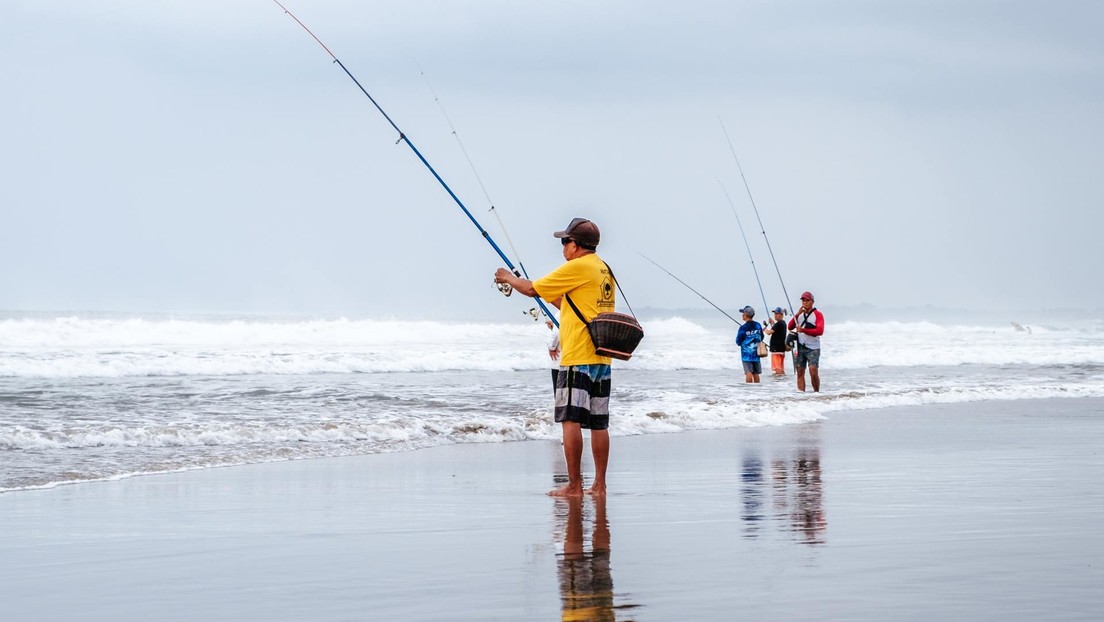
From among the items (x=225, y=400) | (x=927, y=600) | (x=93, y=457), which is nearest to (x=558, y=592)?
(x=927, y=600)

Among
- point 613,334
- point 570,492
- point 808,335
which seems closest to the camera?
point 613,334

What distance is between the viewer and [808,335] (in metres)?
17.5

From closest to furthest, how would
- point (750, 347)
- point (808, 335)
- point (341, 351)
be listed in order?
point (808, 335), point (750, 347), point (341, 351)

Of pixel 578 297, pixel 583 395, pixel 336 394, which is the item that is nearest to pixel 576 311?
pixel 578 297

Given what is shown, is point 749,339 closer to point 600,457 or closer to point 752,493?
point 752,493

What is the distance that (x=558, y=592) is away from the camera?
14.0 ft

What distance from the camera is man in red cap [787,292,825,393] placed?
57.5 feet

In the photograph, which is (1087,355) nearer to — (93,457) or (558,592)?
(93,457)

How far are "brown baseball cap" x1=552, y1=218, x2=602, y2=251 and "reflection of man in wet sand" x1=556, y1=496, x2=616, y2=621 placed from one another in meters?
1.48

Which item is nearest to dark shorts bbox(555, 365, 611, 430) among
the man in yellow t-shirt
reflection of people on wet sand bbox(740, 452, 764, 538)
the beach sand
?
the man in yellow t-shirt

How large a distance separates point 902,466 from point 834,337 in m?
43.1

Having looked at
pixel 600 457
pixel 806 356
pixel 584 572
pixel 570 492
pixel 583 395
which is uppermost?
pixel 806 356

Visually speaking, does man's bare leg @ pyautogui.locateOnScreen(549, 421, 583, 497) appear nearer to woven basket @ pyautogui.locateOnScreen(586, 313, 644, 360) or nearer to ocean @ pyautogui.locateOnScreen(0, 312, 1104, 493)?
woven basket @ pyautogui.locateOnScreen(586, 313, 644, 360)

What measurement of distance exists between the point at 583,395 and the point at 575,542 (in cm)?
156
